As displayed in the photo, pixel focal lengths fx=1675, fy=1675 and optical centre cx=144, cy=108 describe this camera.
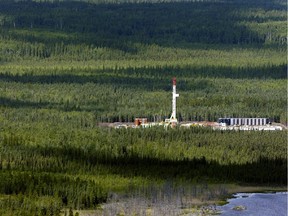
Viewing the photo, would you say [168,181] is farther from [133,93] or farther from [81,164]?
[133,93]

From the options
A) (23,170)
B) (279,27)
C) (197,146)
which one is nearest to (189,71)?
(279,27)

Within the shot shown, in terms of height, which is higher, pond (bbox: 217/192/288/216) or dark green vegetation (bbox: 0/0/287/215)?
dark green vegetation (bbox: 0/0/287/215)

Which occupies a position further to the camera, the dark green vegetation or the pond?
the dark green vegetation

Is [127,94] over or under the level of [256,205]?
over

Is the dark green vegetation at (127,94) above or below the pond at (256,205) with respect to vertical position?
A: above

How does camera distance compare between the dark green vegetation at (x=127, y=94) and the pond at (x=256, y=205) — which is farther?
the dark green vegetation at (x=127, y=94)

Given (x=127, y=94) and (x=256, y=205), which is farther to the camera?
(x=127, y=94)
